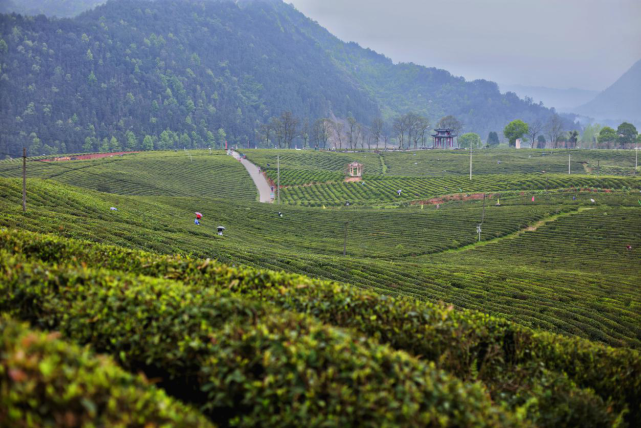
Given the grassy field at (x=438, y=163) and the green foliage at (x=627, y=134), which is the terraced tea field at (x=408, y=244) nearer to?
the grassy field at (x=438, y=163)

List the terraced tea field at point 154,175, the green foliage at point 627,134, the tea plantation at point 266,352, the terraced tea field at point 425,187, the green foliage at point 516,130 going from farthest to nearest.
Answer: the green foliage at point 516,130 → the green foliage at point 627,134 → the terraced tea field at point 425,187 → the terraced tea field at point 154,175 → the tea plantation at point 266,352

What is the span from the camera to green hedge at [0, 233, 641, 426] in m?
8.09

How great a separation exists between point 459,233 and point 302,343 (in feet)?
162

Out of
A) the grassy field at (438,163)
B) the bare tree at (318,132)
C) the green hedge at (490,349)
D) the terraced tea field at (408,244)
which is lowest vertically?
the terraced tea field at (408,244)

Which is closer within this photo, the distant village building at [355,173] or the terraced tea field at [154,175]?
the terraced tea field at [154,175]

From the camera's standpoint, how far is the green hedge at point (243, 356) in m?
5.81

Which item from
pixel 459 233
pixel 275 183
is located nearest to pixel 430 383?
pixel 459 233

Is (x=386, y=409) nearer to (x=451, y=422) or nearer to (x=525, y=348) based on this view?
(x=451, y=422)

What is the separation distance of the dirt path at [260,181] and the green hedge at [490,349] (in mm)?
71017

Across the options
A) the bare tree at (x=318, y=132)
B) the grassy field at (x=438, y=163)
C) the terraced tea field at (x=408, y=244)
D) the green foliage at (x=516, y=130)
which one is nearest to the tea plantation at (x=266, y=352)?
the terraced tea field at (x=408, y=244)

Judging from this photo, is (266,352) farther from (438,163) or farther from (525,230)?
(438,163)

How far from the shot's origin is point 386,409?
224 inches

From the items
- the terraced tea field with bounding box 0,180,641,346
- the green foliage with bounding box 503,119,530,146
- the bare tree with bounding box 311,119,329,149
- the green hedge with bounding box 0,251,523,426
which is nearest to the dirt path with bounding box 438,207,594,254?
the terraced tea field with bounding box 0,180,641,346

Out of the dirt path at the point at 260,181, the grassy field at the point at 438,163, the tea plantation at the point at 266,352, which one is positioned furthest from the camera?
the grassy field at the point at 438,163
